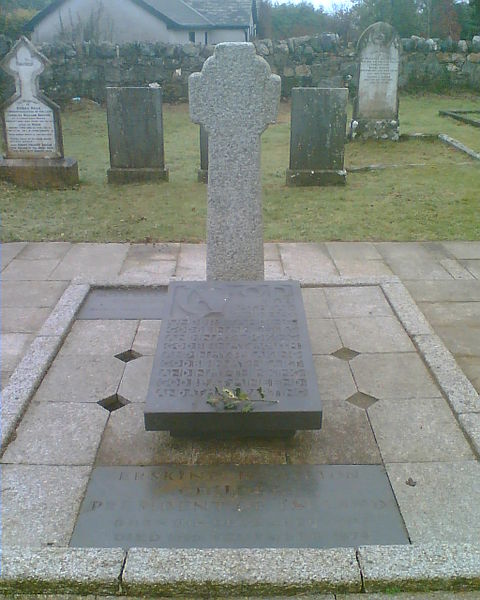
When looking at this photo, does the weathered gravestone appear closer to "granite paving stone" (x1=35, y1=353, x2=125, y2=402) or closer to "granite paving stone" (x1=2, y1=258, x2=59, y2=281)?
"granite paving stone" (x1=35, y1=353, x2=125, y2=402)

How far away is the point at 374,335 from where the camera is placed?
4199mm

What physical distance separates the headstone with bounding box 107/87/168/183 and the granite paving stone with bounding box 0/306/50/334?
454 centimetres

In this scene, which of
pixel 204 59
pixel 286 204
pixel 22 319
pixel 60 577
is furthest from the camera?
pixel 204 59

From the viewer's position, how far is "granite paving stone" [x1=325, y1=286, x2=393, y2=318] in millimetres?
4523

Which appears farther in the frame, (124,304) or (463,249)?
Answer: (463,249)

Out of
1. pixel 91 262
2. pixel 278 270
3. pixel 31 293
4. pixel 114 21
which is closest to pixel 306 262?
pixel 278 270

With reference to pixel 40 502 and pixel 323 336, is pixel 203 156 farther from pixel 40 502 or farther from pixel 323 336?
pixel 40 502

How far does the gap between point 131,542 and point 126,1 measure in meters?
28.2

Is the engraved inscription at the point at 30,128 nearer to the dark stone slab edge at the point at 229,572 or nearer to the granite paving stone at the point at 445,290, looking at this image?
the granite paving stone at the point at 445,290

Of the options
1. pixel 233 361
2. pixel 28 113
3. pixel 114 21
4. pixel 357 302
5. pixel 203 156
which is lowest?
pixel 357 302

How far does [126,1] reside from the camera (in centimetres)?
2666

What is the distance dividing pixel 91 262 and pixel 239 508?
3653 millimetres

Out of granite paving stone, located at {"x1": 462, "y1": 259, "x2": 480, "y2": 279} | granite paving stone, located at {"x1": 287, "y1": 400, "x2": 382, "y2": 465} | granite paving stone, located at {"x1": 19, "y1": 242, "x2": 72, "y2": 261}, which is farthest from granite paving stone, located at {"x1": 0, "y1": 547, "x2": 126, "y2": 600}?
granite paving stone, located at {"x1": 462, "y1": 259, "x2": 480, "y2": 279}

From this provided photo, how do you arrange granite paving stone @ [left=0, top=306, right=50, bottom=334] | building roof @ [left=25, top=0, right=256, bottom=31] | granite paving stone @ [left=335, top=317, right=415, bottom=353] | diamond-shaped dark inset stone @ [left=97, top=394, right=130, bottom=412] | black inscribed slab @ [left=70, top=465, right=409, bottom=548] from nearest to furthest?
black inscribed slab @ [left=70, top=465, right=409, bottom=548]
diamond-shaped dark inset stone @ [left=97, top=394, right=130, bottom=412]
granite paving stone @ [left=335, top=317, right=415, bottom=353]
granite paving stone @ [left=0, top=306, right=50, bottom=334]
building roof @ [left=25, top=0, right=256, bottom=31]
